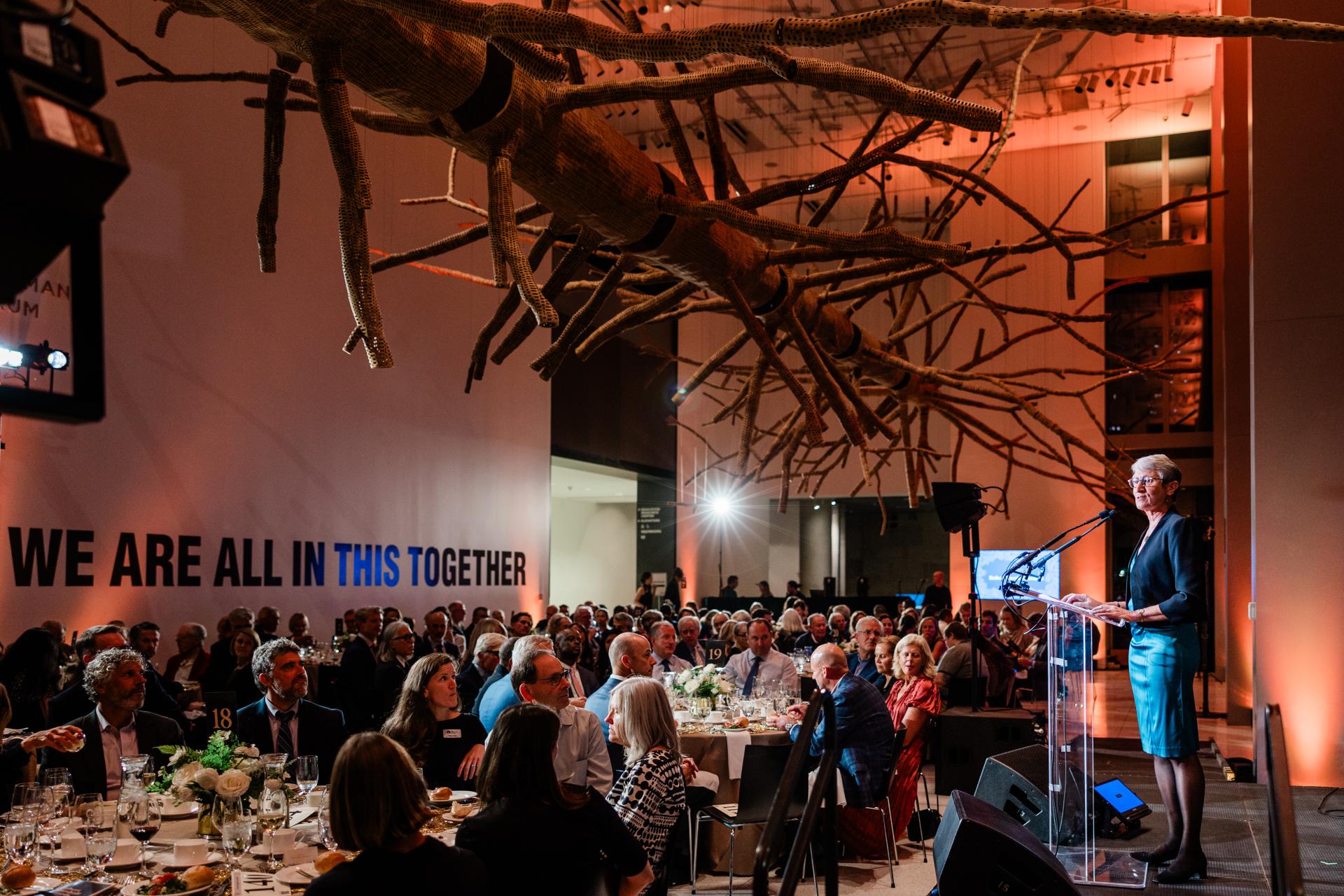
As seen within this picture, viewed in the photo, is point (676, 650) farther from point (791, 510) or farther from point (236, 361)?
point (791, 510)

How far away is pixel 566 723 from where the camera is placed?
15.1ft

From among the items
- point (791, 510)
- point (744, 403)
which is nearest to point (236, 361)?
point (744, 403)

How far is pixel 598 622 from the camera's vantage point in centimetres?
1169

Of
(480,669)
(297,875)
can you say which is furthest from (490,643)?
(297,875)

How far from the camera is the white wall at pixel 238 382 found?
9.20 metres

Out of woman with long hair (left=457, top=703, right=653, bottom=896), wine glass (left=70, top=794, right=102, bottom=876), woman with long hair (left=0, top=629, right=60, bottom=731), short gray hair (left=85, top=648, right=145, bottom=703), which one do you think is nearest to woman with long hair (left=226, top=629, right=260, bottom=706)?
woman with long hair (left=0, top=629, right=60, bottom=731)

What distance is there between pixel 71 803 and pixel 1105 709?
11599 mm

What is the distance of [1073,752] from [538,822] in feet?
7.96

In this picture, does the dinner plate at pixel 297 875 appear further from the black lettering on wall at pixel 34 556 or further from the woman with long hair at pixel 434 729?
the black lettering on wall at pixel 34 556

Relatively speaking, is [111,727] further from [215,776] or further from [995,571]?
[995,571]

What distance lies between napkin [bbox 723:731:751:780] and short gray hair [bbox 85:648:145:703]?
3.04 m

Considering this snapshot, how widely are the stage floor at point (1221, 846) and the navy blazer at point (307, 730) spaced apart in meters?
1.88

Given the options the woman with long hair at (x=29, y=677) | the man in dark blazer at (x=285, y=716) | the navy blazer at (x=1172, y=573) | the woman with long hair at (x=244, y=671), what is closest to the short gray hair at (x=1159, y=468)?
the navy blazer at (x=1172, y=573)

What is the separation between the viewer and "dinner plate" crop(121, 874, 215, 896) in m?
2.84
